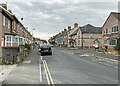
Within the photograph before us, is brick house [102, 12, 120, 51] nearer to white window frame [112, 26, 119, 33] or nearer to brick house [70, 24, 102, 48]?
white window frame [112, 26, 119, 33]

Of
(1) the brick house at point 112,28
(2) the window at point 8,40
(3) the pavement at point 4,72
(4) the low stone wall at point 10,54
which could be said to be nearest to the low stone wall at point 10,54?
(4) the low stone wall at point 10,54

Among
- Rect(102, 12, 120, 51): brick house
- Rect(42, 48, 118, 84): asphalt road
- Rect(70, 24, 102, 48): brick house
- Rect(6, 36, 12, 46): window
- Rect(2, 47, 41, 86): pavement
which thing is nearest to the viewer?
Rect(2, 47, 41, 86): pavement

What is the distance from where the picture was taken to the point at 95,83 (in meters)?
5.97

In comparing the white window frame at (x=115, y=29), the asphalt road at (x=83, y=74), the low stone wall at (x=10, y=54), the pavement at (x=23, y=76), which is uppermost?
the white window frame at (x=115, y=29)

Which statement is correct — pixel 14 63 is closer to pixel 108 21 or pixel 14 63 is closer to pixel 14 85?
pixel 14 85

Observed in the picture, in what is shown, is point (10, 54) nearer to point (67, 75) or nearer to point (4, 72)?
point (4, 72)

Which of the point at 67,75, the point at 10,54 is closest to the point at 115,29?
the point at 67,75

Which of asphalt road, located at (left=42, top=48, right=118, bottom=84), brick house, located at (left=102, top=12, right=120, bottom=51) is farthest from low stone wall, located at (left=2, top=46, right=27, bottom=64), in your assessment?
brick house, located at (left=102, top=12, right=120, bottom=51)

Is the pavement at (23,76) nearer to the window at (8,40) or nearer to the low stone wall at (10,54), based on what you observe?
the low stone wall at (10,54)

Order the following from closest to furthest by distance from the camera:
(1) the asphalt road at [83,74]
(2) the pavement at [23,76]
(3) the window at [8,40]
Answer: (2) the pavement at [23,76] < (1) the asphalt road at [83,74] < (3) the window at [8,40]

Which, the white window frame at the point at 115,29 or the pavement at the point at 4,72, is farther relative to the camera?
the white window frame at the point at 115,29

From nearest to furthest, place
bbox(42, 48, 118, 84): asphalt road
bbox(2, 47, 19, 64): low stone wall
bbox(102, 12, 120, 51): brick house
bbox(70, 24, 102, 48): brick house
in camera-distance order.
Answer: bbox(42, 48, 118, 84): asphalt road → bbox(2, 47, 19, 64): low stone wall → bbox(102, 12, 120, 51): brick house → bbox(70, 24, 102, 48): brick house

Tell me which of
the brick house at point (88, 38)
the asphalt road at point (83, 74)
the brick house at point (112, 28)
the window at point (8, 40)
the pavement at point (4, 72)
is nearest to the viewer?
the asphalt road at point (83, 74)

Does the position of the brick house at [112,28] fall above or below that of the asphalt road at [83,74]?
above
